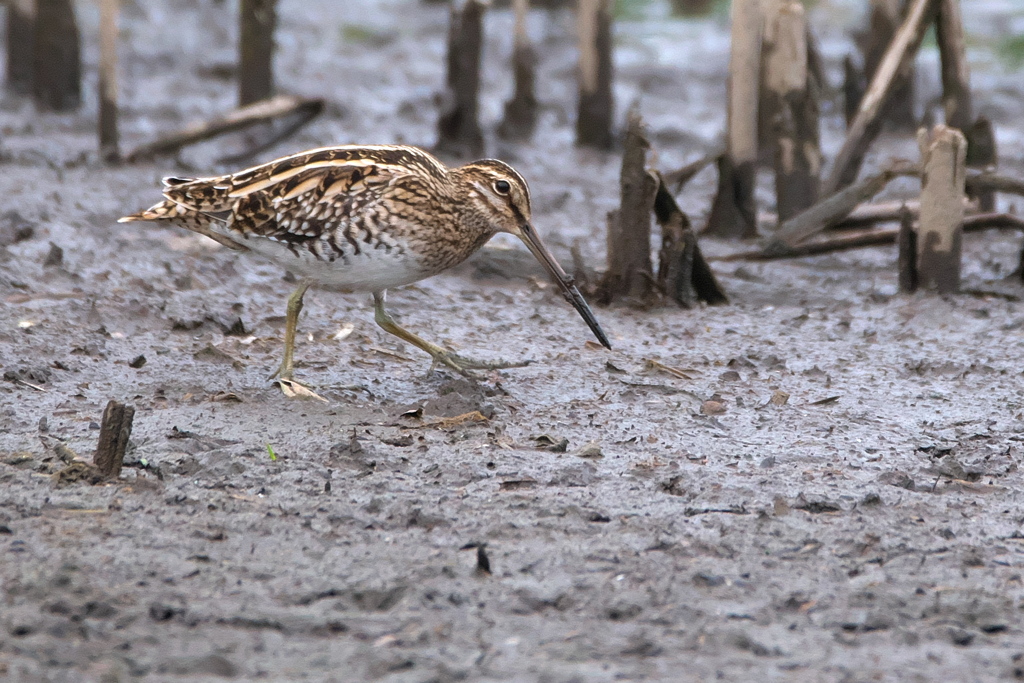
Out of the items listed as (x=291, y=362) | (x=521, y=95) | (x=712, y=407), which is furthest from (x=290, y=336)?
(x=521, y=95)

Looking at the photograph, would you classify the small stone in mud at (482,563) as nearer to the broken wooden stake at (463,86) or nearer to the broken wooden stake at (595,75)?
the broken wooden stake at (463,86)

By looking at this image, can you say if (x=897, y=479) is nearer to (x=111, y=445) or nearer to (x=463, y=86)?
(x=111, y=445)

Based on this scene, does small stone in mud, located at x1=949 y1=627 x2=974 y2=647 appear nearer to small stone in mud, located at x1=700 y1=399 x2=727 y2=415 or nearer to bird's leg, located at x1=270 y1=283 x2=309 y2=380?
small stone in mud, located at x1=700 y1=399 x2=727 y2=415

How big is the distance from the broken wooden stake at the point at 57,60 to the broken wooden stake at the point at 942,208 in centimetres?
660

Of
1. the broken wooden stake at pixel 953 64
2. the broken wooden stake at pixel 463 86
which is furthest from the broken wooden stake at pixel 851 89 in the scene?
the broken wooden stake at pixel 463 86

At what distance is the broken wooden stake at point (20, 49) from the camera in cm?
1013

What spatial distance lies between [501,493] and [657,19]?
12042mm

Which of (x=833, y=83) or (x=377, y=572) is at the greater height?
(x=833, y=83)

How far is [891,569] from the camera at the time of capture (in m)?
3.59

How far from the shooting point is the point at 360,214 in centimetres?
502

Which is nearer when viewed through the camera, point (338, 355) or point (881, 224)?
point (338, 355)

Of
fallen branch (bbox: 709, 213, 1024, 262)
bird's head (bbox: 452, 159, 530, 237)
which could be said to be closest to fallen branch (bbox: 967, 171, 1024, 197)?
fallen branch (bbox: 709, 213, 1024, 262)

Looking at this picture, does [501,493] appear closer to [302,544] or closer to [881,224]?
[302,544]

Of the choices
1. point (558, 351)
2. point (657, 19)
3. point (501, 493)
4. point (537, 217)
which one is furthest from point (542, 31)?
point (501, 493)
